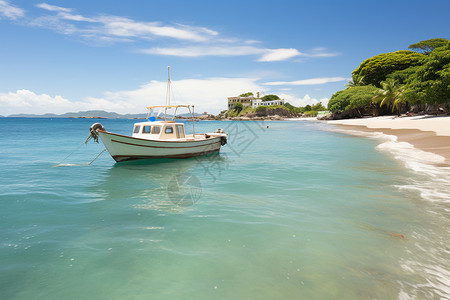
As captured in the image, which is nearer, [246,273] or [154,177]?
[246,273]

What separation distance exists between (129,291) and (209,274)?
131cm

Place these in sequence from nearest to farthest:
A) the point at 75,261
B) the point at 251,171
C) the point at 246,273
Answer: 1. the point at 246,273
2. the point at 75,261
3. the point at 251,171

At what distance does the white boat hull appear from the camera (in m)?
14.3

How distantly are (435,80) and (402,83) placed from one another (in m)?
29.2

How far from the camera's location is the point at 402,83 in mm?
58250

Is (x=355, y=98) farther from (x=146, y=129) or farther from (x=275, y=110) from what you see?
(x=275, y=110)

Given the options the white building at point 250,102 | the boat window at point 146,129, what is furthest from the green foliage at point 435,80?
the white building at point 250,102

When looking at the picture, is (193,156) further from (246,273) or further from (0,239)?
(246,273)

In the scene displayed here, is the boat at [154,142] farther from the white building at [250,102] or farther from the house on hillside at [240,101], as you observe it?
the house on hillside at [240,101]

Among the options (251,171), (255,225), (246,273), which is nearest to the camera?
(246,273)

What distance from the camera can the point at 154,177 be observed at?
465 inches

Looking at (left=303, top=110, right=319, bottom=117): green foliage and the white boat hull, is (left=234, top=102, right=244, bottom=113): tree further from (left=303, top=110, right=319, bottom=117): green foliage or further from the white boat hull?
the white boat hull

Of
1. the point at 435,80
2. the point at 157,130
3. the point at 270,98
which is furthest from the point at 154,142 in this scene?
the point at 270,98

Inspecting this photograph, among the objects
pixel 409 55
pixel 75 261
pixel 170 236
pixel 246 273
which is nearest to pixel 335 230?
pixel 246 273
